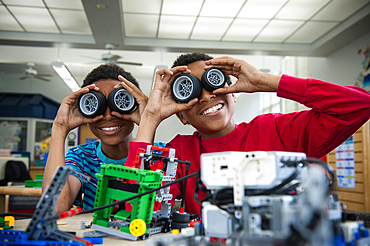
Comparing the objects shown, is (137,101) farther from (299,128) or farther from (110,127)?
(299,128)

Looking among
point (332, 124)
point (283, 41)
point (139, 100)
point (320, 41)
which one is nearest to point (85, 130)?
point (283, 41)

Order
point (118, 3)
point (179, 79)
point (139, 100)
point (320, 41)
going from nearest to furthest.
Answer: point (179, 79), point (139, 100), point (118, 3), point (320, 41)

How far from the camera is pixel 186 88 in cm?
137

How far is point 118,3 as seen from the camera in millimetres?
4652

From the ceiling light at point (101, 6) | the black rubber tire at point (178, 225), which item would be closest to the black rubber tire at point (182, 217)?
the black rubber tire at point (178, 225)

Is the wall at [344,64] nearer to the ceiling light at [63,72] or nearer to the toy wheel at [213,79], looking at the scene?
the toy wheel at [213,79]

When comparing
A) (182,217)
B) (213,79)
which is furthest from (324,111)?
(182,217)

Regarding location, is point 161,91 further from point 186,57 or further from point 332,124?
point 332,124

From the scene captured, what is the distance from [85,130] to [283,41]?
766 cm

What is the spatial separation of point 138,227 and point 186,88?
0.72 meters

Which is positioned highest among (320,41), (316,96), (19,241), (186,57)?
(320,41)

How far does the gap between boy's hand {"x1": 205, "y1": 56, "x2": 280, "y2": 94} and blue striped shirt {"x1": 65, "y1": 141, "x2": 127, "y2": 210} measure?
747 millimetres

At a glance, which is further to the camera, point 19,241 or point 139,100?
point 139,100

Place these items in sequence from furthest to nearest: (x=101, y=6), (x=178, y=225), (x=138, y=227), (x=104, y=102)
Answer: (x=101, y=6) → (x=104, y=102) → (x=178, y=225) → (x=138, y=227)
